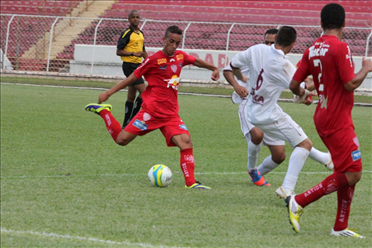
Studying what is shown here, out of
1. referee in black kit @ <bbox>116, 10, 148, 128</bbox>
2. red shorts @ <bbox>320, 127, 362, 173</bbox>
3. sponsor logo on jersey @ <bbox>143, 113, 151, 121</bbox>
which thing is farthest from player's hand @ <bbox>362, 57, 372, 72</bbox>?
referee in black kit @ <bbox>116, 10, 148, 128</bbox>

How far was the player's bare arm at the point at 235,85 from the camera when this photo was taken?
19.6 feet

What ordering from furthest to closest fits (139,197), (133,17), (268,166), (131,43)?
(131,43) < (133,17) < (268,166) < (139,197)

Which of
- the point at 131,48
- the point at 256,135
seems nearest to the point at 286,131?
the point at 256,135

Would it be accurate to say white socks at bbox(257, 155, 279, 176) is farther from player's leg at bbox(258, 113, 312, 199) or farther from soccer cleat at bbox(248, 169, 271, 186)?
player's leg at bbox(258, 113, 312, 199)

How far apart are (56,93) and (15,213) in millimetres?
13017

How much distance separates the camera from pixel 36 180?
Answer: 6.23 meters

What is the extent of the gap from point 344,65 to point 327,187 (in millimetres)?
941

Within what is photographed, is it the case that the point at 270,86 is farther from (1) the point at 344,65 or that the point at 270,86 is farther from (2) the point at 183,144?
(1) the point at 344,65

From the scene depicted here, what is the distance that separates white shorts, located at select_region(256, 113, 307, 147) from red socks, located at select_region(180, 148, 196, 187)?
2.92 feet

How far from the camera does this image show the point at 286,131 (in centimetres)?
578

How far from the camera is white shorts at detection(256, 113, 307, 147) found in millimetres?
5727

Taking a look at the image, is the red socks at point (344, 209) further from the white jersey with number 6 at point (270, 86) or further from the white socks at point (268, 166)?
the white socks at point (268, 166)

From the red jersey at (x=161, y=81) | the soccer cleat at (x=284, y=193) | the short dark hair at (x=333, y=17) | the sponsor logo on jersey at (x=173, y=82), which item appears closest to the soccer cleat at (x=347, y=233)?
the soccer cleat at (x=284, y=193)

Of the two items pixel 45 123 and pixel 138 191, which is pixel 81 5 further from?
pixel 138 191
